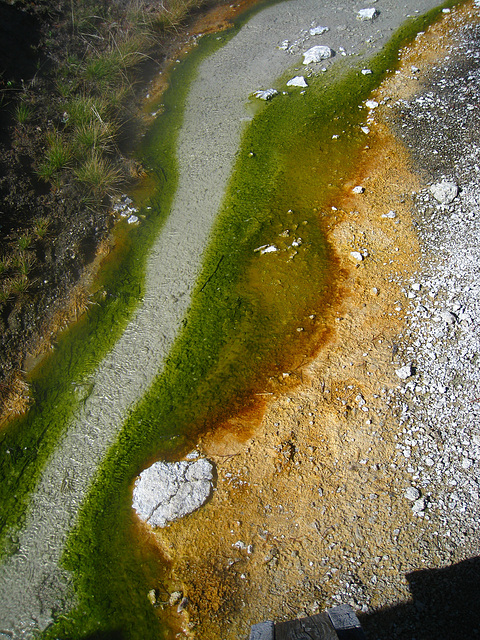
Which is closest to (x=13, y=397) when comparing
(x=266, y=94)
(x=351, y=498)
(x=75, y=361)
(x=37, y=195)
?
(x=75, y=361)

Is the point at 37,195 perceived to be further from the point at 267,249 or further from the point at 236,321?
the point at 236,321

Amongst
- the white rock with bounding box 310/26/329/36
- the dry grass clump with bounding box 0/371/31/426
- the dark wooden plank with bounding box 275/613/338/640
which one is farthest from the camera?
the white rock with bounding box 310/26/329/36

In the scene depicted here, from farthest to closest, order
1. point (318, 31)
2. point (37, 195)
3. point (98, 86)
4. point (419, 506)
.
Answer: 1. point (318, 31)
2. point (98, 86)
3. point (37, 195)
4. point (419, 506)

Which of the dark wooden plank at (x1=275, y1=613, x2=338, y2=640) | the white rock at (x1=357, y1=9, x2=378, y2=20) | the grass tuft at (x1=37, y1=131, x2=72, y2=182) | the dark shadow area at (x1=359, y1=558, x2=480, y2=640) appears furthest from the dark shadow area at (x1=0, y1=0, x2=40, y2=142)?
the dark shadow area at (x1=359, y1=558, x2=480, y2=640)

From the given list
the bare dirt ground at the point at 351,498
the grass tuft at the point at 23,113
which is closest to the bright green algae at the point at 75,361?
the bare dirt ground at the point at 351,498

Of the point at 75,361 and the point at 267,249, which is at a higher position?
the point at 75,361

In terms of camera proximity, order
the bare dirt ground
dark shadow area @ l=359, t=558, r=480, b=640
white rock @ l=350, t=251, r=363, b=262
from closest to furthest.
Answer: dark shadow area @ l=359, t=558, r=480, b=640 < the bare dirt ground < white rock @ l=350, t=251, r=363, b=262

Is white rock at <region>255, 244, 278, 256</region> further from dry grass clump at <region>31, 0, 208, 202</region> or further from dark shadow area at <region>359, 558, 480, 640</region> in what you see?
dark shadow area at <region>359, 558, 480, 640</region>

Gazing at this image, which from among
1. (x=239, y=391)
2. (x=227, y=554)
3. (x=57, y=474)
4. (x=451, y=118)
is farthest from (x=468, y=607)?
(x=451, y=118)

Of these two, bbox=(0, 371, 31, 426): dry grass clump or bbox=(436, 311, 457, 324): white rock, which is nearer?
bbox=(436, 311, 457, 324): white rock
